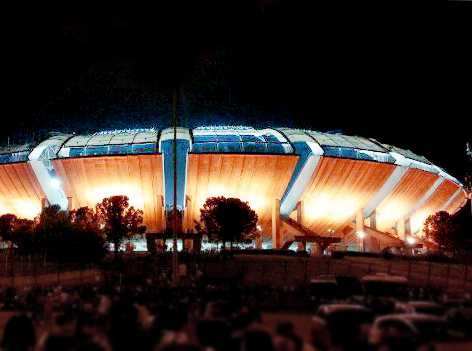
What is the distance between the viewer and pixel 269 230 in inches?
2505

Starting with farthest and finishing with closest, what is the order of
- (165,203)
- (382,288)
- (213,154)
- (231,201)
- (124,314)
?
(165,203) → (213,154) → (231,201) → (382,288) → (124,314)

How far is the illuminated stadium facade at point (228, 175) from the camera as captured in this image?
54.7 meters

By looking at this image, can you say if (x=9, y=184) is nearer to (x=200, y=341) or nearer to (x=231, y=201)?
(x=231, y=201)

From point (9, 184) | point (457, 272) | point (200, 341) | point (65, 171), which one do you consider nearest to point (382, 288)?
point (457, 272)

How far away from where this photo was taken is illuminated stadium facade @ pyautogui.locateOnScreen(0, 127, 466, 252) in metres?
54.7

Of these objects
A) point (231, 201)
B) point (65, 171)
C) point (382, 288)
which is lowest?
point (382, 288)

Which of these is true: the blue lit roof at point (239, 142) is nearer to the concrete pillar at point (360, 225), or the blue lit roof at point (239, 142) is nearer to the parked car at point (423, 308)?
the concrete pillar at point (360, 225)

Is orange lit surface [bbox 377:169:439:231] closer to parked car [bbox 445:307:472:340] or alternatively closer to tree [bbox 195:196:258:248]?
tree [bbox 195:196:258:248]

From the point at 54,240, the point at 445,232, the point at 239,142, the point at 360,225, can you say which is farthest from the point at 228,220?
the point at 445,232

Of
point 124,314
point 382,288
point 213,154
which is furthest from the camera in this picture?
point 213,154

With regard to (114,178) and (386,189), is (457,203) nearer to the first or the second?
(386,189)

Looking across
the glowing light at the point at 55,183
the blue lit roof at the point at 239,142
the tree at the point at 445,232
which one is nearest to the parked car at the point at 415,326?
the blue lit roof at the point at 239,142

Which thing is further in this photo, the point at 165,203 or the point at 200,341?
the point at 165,203

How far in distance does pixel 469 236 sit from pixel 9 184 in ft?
163
